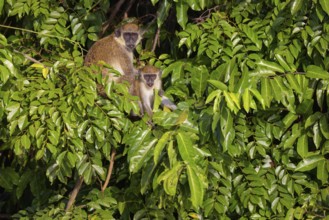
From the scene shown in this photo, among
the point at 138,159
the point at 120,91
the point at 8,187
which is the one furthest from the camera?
the point at 8,187

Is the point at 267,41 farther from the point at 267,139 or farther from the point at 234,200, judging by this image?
the point at 234,200

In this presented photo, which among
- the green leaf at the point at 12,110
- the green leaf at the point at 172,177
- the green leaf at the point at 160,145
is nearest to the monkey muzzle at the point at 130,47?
the green leaf at the point at 12,110

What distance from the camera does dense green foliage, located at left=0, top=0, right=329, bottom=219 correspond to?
10.8 feet

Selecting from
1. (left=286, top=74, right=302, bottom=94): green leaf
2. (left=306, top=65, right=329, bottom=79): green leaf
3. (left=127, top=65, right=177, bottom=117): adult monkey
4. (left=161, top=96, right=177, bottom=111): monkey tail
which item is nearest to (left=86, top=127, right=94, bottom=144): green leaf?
(left=161, top=96, right=177, bottom=111): monkey tail

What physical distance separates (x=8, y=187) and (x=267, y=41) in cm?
190

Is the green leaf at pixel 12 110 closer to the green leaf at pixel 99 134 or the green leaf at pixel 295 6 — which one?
the green leaf at pixel 99 134

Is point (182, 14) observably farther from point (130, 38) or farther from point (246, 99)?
point (246, 99)

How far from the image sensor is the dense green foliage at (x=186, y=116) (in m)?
3.30

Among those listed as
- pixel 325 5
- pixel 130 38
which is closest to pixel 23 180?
pixel 130 38

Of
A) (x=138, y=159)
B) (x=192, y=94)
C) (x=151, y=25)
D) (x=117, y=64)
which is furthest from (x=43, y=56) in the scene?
(x=138, y=159)

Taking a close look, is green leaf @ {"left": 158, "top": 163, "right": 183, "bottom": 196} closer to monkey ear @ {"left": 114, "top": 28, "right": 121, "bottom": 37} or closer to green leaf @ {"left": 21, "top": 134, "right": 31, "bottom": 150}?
green leaf @ {"left": 21, "top": 134, "right": 31, "bottom": 150}

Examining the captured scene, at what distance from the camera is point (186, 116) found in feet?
10.1

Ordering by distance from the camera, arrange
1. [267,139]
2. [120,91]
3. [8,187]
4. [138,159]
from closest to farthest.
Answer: [138,159]
[120,91]
[267,139]
[8,187]

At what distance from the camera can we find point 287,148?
3.99 m
